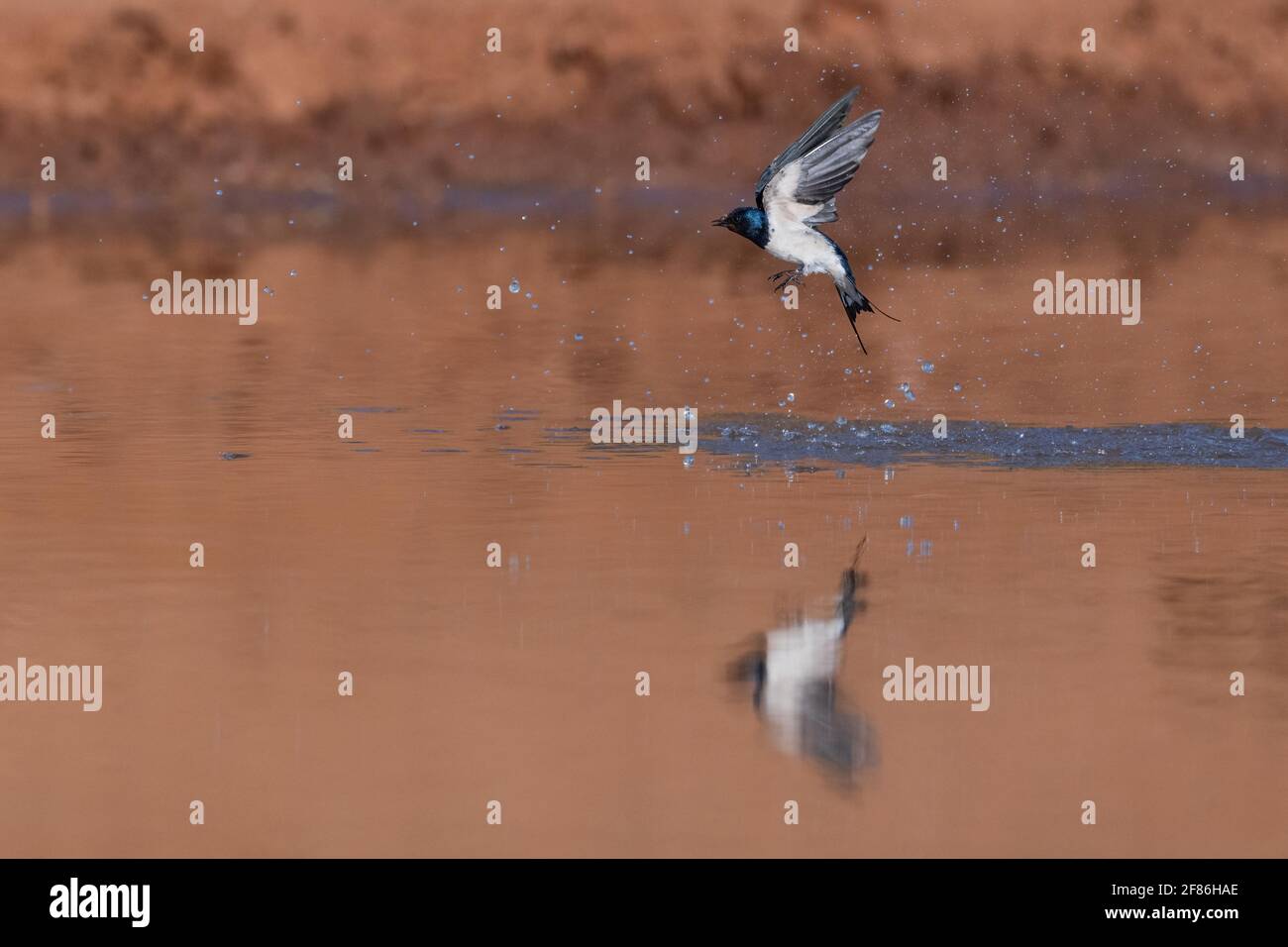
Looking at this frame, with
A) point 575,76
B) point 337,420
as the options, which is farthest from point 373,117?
point 337,420

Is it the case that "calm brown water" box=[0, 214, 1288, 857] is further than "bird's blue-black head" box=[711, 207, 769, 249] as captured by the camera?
No

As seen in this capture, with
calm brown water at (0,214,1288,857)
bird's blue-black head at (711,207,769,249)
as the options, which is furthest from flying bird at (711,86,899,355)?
→ calm brown water at (0,214,1288,857)

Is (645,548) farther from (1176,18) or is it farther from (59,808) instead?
(1176,18)

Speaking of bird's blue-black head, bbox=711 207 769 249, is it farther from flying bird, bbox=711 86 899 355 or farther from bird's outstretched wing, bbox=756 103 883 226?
bird's outstretched wing, bbox=756 103 883 226

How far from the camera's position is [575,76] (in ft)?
166

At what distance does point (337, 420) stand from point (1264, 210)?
2742cm

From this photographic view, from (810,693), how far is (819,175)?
466cm

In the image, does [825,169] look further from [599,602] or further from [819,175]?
[599,602]

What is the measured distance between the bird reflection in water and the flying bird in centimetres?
321

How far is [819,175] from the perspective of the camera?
13242mm

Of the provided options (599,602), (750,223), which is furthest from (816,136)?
(599,602)

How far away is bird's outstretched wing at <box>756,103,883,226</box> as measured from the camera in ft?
43.2

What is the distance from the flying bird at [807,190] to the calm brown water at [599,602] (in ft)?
4.13

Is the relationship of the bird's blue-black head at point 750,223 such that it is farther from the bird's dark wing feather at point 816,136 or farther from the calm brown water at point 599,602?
the calm brown water at point 599,602
